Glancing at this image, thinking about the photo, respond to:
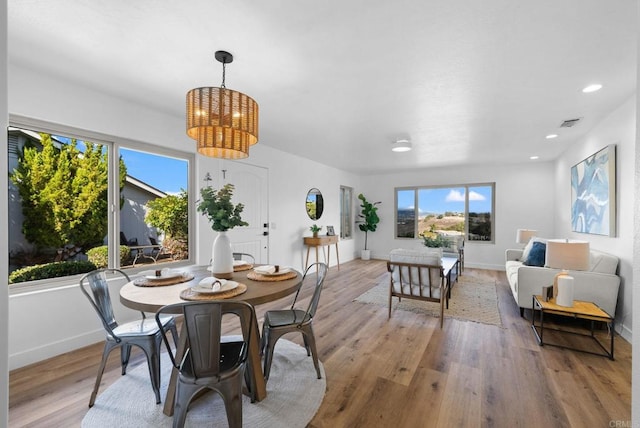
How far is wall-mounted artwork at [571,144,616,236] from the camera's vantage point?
300 cm

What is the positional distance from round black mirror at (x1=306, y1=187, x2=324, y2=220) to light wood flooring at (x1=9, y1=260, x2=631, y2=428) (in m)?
3.07

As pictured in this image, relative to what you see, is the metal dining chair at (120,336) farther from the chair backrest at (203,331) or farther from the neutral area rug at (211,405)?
the chair backrest at (203,331)

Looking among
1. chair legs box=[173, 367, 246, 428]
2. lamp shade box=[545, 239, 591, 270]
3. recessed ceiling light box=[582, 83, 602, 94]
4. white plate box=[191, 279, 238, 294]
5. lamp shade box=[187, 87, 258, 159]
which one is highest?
recessed ceiling light box=[582, 83, 602, 94]

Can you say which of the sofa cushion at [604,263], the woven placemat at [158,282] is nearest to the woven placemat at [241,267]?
the woven placemat at [158,282]

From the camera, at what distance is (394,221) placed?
7562mm

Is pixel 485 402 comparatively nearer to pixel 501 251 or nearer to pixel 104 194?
pixel 104 194

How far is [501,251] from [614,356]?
422 cm

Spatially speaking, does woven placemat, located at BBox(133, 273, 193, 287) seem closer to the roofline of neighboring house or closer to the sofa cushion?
the roofline of neighboring house

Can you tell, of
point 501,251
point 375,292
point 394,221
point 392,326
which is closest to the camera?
point 392,326

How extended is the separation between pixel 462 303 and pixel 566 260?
1646 mm

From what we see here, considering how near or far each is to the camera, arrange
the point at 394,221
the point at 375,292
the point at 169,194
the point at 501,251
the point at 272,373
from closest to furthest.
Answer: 1. the point at 272,373
2. the point at 169,194
3. the point at 375,292
4. the point at 501,251
5. the point at 394,221

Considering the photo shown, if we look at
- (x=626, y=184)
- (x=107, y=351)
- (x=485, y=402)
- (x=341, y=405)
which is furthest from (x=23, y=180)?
(x=626, y=184)

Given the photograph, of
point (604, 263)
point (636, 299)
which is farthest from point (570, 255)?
point (636, 299)

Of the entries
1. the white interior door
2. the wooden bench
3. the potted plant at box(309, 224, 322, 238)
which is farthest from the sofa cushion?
the white interior door
